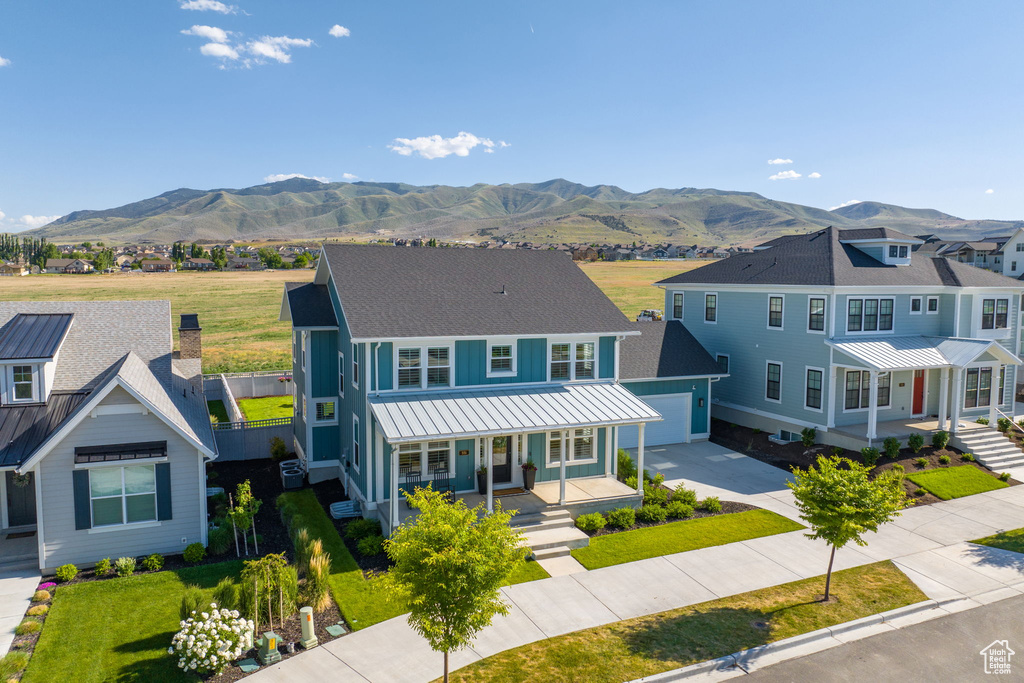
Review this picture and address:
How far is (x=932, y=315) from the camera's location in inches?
1118

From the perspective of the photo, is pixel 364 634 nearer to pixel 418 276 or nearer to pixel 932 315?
pixel 418 276

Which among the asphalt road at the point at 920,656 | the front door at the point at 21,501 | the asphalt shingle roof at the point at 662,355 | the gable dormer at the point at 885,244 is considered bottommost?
the asphalt road at the point at 920,656

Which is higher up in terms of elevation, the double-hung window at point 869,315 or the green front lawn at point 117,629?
the double-hung window at point 869,315

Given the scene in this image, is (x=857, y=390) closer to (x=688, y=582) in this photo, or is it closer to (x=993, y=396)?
(x=993, y=396)

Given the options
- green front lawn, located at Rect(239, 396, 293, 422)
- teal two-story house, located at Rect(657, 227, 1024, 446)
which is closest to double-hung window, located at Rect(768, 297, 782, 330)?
teal two-story house, located at Rect(657, 227, 1024, 446)

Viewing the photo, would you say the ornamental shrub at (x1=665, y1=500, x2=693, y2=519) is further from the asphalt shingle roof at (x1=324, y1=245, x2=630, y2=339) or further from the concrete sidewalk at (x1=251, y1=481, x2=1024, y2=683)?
the asphalt shingle roof at (x1=324, y1=245, x2=630, y2=339)

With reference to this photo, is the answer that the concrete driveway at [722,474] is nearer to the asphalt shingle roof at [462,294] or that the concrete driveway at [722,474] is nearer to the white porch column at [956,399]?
the asphalt shingle roof at [462,294]

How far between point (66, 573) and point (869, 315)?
29010mm

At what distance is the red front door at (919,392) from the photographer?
1103 inches

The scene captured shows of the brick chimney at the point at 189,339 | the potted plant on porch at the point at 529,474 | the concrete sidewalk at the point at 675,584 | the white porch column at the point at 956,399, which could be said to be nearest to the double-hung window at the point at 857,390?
the white porch column at the point at 956,399

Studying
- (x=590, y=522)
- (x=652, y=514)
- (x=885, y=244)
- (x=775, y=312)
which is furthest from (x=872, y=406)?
(x=590, y=522)

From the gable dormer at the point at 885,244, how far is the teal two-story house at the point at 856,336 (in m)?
0.05

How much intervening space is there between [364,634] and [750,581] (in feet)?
29.8

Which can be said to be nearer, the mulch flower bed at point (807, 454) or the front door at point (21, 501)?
the front door at point (21, 501)
